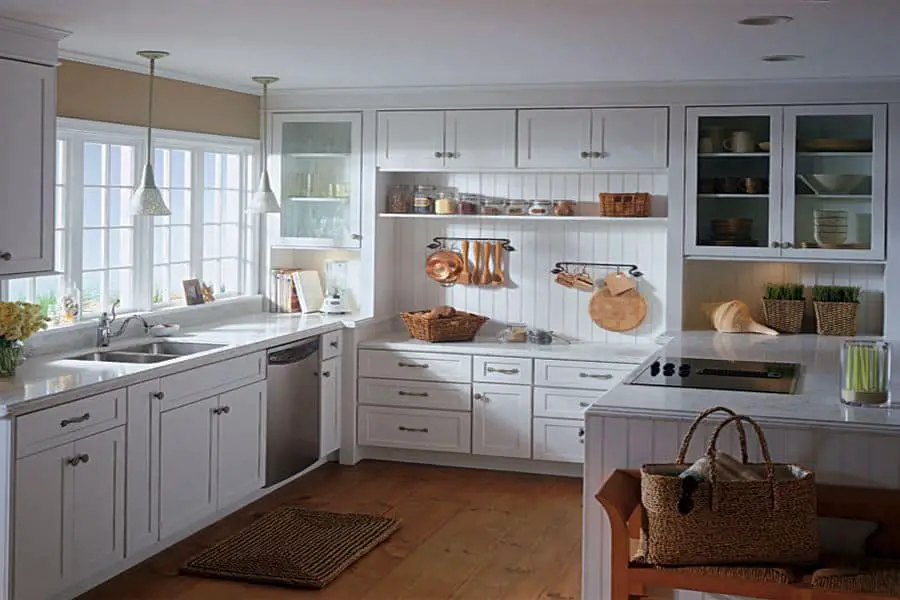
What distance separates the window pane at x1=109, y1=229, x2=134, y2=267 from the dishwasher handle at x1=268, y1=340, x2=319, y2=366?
0.88 metres

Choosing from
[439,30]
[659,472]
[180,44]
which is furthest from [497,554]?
[180,44]

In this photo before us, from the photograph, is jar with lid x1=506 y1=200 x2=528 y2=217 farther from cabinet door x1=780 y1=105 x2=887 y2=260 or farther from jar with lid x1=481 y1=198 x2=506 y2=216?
cabinet door x1=780 y1=105 x2=887 y2=260

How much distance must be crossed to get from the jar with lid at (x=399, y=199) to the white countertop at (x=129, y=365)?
2.35 ft

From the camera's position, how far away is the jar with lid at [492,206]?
650 centimetres

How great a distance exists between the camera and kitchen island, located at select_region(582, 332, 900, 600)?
3.26 metres

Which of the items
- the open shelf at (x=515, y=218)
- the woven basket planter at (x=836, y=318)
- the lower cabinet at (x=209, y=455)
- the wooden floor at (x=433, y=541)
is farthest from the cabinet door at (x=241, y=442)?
the woven basket planter at (x=836, y=318)

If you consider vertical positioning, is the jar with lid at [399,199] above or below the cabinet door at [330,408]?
above

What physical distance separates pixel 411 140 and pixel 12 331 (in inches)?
111

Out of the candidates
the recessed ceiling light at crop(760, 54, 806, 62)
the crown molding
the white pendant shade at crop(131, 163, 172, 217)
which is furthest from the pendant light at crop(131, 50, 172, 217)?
the recessed ceiling light at crop(760, 54, 806, 62)

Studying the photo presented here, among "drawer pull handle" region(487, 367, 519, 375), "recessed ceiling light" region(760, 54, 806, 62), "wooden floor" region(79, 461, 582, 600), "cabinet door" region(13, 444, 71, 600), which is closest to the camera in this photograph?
"cabinet door" region(13, 444, 71, 600)

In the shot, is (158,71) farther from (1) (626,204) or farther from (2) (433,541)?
(2) (433,541)

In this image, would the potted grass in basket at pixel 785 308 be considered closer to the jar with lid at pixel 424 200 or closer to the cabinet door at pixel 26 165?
the jar with lid at pixel 424 200

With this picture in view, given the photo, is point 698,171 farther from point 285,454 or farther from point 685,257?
point 285,454

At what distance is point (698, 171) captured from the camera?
5902 mm
